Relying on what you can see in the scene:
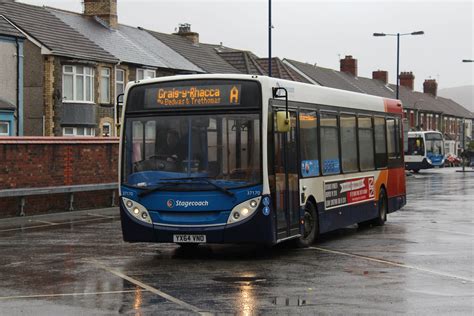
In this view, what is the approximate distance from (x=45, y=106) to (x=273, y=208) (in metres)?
28.1

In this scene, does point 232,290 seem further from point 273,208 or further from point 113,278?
point 273,208

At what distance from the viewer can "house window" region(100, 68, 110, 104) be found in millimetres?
42719

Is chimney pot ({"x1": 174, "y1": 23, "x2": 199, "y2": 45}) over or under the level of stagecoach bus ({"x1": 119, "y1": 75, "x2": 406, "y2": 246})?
over

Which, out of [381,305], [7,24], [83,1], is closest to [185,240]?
[381,305]

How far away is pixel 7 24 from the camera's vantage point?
125ft

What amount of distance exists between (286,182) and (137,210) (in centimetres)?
240

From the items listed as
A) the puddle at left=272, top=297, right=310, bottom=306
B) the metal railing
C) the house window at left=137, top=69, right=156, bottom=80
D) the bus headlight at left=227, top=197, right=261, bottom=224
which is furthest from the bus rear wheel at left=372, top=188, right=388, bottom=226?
the house window at left=137, top=69, right=156, bottom=80

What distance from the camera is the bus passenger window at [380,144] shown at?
62.7ft

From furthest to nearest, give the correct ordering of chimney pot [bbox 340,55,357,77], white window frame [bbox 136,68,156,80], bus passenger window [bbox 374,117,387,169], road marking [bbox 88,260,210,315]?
chimney pot [bbox 340,55,357,77] < white window frame [bbox 136,68,156,80] < bus passenger window [bbox 374,117,387,169] < road marking [bbox 88,260,210,315]

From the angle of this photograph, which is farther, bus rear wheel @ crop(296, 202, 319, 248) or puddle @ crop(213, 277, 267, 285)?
bus rear wheel @ crop(296, 202, 319, 248)

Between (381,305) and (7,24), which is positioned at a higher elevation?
(7,24)

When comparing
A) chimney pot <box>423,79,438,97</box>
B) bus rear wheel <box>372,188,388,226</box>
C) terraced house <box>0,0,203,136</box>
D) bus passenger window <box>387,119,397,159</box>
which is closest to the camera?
bus rear wheel <box>372,188,388,226</box>

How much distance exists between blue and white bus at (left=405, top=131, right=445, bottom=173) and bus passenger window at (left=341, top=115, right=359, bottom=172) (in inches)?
2104

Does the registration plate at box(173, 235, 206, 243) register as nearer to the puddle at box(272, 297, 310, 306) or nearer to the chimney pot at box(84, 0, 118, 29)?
the puddle at box(272, 297, 310, 306)
